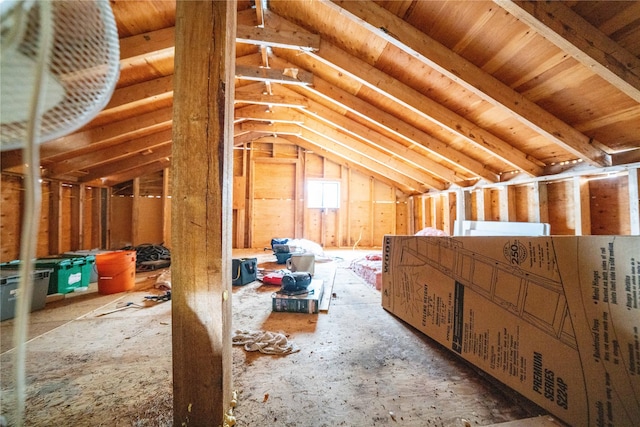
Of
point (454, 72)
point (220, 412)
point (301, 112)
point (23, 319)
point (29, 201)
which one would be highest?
point (301, 112)

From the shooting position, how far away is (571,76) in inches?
74.2

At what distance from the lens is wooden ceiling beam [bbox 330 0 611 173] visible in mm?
1891

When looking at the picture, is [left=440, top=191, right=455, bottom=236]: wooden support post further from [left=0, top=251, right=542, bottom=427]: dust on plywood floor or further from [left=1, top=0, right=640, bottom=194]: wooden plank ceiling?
[left=0, top=251, right=542, bottom=427]: dust on plywood floor

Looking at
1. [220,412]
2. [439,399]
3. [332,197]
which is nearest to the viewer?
[220,412]

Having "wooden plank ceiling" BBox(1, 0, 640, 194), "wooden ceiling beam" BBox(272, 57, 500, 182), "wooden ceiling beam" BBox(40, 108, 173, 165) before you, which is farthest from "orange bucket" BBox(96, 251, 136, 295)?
"wooden ceiling beam" BBox(272, 57, 500, 182)

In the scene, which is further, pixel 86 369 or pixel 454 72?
pixel 454 72

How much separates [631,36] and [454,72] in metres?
1.00

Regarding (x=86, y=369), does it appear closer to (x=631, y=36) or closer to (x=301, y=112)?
(x=631, y=36)

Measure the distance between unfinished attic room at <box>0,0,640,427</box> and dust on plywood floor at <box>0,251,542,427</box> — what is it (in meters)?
0.01

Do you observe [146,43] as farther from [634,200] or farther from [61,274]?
[634,200]

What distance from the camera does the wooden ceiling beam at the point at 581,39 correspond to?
4.76ft

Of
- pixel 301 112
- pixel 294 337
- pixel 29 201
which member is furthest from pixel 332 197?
pixel 29 201

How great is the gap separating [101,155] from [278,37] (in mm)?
3618

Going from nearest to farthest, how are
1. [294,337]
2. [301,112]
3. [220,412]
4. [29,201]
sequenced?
1. [29,201]
2. [220,412]
3. [294,337]
4. [301,112]
